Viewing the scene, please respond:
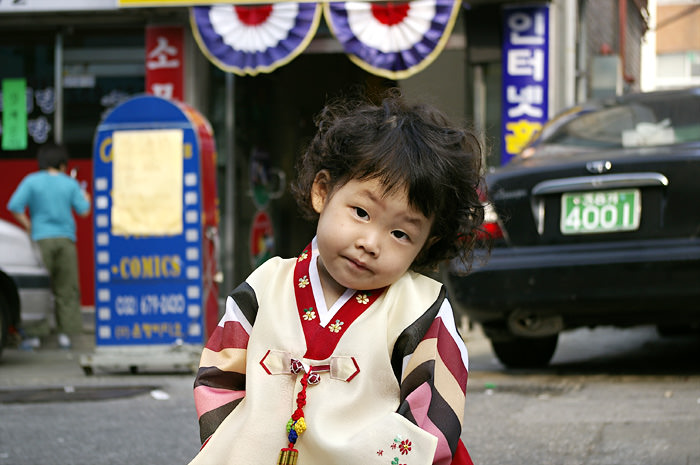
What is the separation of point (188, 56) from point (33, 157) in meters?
1.83

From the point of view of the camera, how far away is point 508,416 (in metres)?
4.82

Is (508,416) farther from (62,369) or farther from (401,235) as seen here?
(62,369)

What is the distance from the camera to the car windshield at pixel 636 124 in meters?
5.96

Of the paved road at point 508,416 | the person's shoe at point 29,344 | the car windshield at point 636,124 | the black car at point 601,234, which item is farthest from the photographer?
the person's shoe at point 29,344

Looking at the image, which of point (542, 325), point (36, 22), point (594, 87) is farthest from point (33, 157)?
point (594, 87)

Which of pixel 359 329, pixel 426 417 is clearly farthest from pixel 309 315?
pixel 426 417

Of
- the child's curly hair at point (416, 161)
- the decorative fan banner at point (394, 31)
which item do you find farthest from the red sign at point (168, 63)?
the child's curly hair at point (416, 161)

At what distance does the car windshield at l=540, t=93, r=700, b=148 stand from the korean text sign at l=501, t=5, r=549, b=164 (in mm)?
3919

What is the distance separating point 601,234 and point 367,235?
355 centimetres

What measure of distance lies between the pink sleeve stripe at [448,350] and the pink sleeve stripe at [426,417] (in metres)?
0.09

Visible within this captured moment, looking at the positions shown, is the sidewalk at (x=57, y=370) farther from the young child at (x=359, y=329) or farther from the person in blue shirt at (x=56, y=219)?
the young child at (x=359, y=329)

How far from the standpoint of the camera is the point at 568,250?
5711 mm

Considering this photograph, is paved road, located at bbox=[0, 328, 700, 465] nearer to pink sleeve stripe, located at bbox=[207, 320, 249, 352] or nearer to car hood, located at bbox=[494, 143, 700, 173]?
car hood, located at bbox=[494, 143, 700, 173]

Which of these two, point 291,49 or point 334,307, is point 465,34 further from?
point 334,307
